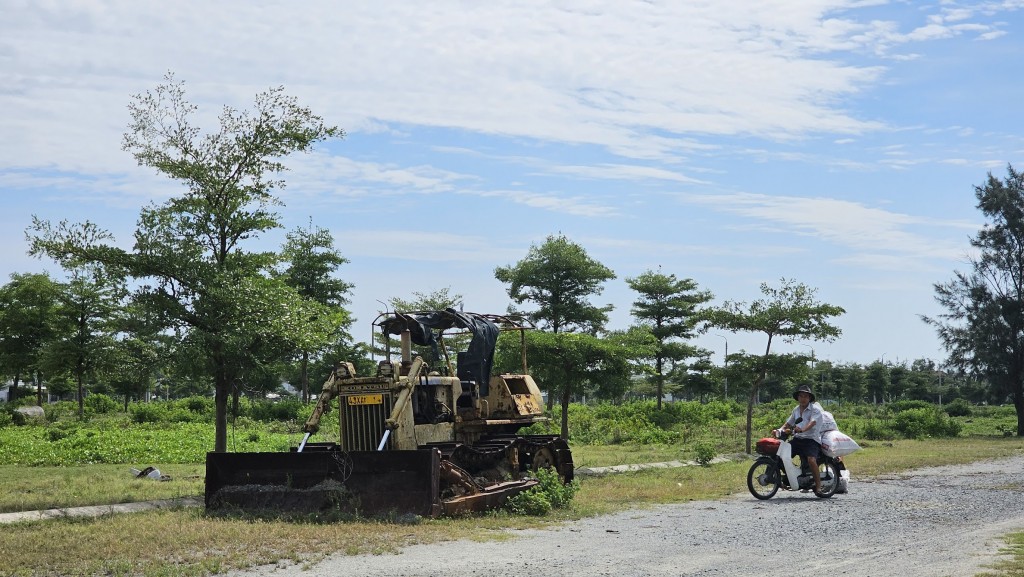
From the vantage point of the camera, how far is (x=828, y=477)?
16344 mm

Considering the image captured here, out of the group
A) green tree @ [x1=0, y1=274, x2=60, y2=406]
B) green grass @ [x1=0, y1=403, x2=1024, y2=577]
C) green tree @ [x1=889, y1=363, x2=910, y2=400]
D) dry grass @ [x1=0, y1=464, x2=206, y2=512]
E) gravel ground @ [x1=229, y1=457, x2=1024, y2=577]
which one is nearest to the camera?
gravel ground @ [x1=229, y1=457, x2=1024, y2=577]

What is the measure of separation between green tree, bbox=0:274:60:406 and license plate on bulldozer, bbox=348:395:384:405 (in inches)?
1309

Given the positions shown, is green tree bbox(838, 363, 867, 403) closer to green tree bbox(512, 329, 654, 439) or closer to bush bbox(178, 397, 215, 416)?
bush bbox(178, 397, 215, 416)

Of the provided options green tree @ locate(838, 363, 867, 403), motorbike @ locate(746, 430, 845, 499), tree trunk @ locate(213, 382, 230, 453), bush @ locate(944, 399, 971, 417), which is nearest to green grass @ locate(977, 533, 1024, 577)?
motorbike @ locate(746, 430, 845, 499)

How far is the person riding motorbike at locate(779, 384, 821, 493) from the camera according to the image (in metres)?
16.0

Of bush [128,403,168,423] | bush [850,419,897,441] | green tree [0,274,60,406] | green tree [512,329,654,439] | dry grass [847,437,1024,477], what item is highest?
green tree [0,274,60,406]

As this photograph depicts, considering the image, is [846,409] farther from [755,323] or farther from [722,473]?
[722,473]

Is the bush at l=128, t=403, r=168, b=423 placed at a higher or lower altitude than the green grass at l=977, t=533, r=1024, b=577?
higher

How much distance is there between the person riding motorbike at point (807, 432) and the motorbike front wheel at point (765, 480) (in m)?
0.50

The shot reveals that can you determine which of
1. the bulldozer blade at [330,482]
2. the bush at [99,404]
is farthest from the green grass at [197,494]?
the bush at [99,404]

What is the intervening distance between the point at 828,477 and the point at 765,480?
44.0 inches

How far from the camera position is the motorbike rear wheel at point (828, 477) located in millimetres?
16094

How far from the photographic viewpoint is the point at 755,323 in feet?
83.6

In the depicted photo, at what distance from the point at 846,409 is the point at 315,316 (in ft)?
154
